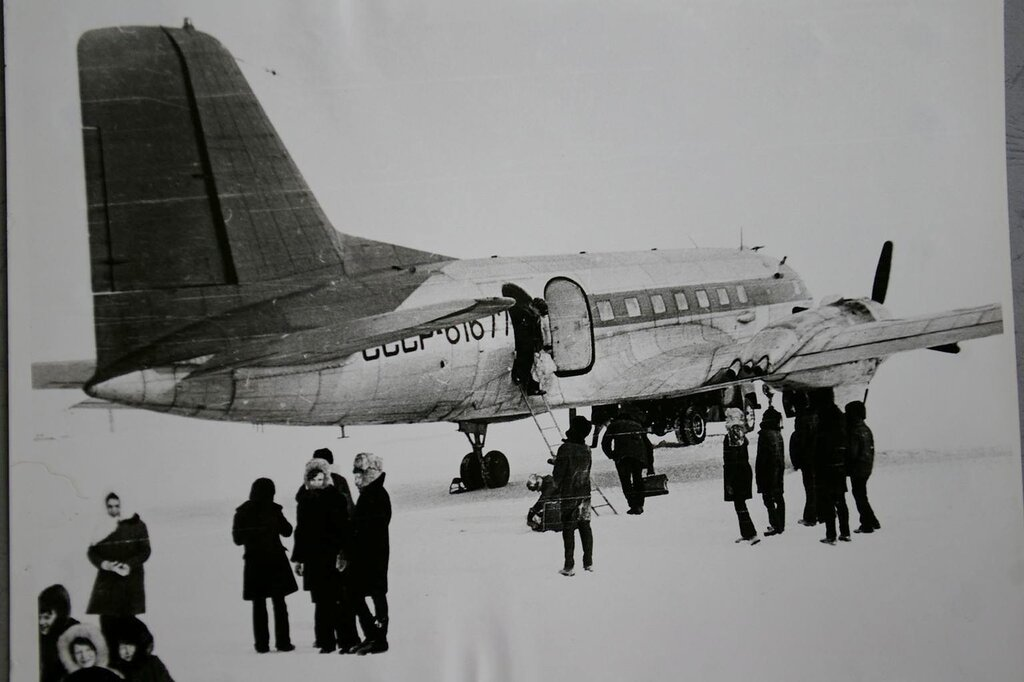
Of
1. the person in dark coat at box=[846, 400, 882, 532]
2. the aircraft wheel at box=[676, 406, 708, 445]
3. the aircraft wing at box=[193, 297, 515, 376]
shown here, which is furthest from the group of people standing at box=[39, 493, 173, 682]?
the person in dark coat at box=[846, 400, 882, 532]

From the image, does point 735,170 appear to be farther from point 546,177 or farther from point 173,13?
point 173,13

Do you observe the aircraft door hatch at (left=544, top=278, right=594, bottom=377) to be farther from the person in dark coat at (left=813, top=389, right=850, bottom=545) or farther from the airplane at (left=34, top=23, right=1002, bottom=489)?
the person in dark coat at (left=813, top=389, right=850, bottom=545)

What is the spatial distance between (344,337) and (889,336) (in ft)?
5.13

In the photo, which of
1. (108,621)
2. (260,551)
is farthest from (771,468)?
(108,621)

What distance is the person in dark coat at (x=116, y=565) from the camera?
2.26 meters

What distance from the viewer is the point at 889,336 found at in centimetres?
254

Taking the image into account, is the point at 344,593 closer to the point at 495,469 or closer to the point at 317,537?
the point at 317,537

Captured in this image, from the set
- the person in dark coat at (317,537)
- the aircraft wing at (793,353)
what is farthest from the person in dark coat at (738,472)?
the person in dark coat at (317,537)

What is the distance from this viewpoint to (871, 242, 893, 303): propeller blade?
99.0 inches

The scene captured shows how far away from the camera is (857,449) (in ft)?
8.32

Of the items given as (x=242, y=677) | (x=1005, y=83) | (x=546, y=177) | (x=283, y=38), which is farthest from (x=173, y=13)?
(x=1005, y=83)

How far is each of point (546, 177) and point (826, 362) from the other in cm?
99

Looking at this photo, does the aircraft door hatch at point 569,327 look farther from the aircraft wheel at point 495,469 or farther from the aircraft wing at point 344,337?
the aircraft wheel at point 495,469

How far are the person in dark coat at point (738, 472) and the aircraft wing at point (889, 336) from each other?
0.64 ft
